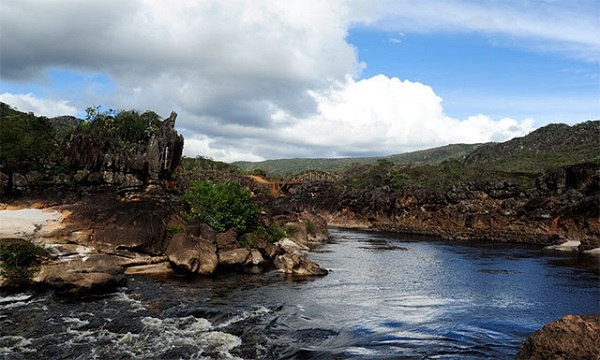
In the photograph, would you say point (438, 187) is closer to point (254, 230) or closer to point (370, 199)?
point (370, 199)

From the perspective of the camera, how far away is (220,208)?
40.3m

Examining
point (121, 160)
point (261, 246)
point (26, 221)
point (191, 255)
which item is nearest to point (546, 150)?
point (261, 246)

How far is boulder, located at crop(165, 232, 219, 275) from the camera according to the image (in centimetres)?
3253

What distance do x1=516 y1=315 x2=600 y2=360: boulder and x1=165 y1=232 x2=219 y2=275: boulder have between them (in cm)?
2366

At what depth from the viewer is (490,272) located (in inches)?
1585

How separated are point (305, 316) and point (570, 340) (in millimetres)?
13461

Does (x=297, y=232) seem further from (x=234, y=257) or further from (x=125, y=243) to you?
(x=125, y=243)

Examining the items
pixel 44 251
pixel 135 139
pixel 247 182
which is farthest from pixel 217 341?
pixel 247 182

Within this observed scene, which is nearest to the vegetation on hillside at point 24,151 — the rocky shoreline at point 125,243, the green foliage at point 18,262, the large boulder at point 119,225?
the rocky shoreline at point 125,243

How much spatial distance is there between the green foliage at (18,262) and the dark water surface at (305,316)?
1818 mm

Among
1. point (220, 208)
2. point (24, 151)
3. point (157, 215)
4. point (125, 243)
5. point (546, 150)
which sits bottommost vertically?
point (125, 243)

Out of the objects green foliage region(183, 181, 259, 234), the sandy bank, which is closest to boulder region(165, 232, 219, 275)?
green foliage region(183, 181, 259, 234)

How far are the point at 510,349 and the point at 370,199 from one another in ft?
266

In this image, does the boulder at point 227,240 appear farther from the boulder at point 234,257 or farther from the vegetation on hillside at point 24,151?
the vegetation on hillside at point 24,151
